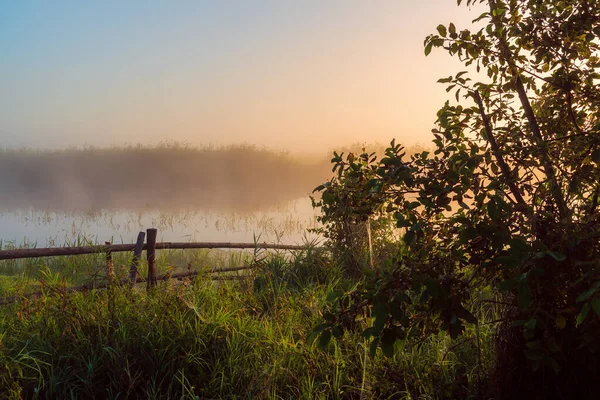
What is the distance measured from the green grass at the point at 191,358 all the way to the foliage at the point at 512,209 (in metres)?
0.73

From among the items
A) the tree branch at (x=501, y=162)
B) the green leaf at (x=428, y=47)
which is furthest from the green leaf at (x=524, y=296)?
the green leaf at (x=428, y=47)

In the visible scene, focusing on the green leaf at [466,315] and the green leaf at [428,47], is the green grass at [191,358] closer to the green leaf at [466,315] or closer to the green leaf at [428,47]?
the green leaf at [466,315]

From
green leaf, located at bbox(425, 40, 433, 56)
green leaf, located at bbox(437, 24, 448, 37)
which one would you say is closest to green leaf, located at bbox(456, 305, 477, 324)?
green leaf, located at bbox(425, 40, 433, 56)

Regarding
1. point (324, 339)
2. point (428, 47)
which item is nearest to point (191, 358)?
point (324, 339)

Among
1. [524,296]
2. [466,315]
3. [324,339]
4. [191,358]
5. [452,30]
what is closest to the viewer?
[524,296]

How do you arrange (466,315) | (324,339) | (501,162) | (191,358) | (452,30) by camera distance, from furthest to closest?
(191,358), (452,30), (501,162), (466,315), (324,339)

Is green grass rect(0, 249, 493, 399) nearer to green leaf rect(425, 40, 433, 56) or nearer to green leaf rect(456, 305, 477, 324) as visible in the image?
green leaf rect(456, 305, 477, 324)

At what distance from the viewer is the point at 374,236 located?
910 cm

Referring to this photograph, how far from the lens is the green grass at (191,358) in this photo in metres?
3.84

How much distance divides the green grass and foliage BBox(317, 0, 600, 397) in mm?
726

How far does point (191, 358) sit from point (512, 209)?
102 inches

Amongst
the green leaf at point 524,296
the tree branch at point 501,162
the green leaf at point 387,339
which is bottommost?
the green leaf at point 387,339

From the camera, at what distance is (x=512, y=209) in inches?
122

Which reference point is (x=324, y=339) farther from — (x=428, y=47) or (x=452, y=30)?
(x=452, y=30)
